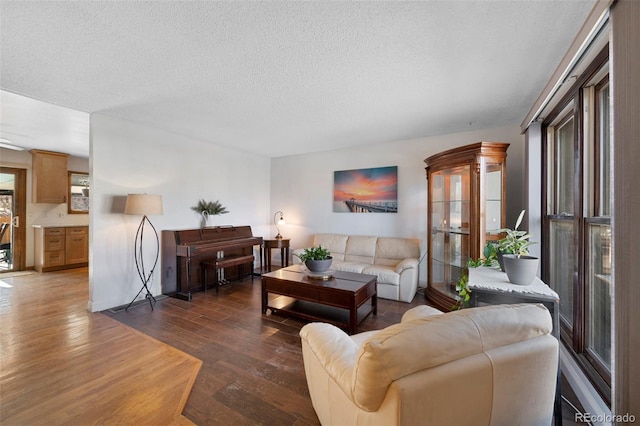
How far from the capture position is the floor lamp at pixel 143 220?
325 centimetres

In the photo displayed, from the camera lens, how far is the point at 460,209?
11.1 ft

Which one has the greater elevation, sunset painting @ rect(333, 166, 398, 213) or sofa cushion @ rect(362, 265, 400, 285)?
sunset painting @ rect(333, 166, 398, 213)

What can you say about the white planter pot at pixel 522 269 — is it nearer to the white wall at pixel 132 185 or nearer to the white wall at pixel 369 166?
the white wall at pixel 369 166

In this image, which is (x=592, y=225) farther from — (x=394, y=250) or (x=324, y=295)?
(x=394, y=250)

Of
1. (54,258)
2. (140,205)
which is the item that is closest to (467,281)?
(140,205)

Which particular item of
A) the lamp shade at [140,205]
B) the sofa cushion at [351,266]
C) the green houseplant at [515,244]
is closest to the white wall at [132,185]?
the lamp shade at [140,205]

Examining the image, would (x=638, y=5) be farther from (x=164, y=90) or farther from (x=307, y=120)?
(x=164, y=90)

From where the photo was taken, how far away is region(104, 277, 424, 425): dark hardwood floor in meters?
1.66

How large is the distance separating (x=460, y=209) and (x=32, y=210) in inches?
314

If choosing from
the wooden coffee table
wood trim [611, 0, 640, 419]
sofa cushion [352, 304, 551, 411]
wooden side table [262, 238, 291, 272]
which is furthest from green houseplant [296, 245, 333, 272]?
wood trim [611, 0, 640, 419]

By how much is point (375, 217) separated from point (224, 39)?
354cm

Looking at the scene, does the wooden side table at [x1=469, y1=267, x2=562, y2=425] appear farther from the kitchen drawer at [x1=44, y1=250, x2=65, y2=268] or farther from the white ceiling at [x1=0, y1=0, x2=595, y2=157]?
the kitchen drawer at [x1=44, y1=250, x2=65, y2=268]

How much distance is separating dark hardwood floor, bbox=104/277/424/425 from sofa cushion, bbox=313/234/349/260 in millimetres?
1217

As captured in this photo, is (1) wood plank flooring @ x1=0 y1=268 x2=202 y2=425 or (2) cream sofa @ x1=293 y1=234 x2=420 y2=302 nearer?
(1) wood plank flooring @ x1=0 y1=268 x2=202 y2=425
